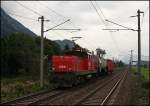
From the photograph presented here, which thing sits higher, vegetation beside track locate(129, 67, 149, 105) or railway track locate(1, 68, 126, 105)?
vegetation beside track locate(129, 67, 149, 105)

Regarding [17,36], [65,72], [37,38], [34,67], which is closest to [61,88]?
[65,72]

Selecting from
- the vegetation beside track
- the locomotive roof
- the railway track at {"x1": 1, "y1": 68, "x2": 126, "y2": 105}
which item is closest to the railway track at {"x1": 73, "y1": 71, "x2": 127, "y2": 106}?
the railway track at {"x1": 1, "y1": 68, "x2": 126, "y2": 105}

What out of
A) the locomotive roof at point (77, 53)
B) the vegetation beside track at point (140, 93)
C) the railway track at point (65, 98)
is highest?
the locomotive roof at point (77, 53)

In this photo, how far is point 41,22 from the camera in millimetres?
36375

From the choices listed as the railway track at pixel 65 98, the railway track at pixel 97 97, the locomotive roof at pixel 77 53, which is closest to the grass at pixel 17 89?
the railway track at pixel 65 98

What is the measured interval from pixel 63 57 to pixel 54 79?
90.9 inches

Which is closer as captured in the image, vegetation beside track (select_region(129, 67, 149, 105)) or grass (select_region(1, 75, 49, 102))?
vegetation beside track (select_region(129, 67, 149, 105))

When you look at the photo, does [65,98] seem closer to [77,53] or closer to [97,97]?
[97,97]

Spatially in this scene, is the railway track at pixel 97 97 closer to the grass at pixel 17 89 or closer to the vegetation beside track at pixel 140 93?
the vegetation beside track at pixel 140 93

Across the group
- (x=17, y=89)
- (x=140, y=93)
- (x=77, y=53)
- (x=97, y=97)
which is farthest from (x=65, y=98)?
(x=77, y=53)

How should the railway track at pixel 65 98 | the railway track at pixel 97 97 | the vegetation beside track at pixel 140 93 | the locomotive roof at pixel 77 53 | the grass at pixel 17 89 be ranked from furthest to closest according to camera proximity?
the locomotive roof at pixel 77 53 → the grass at pixel 17 89 → the vegetation beside track at pixel 140 93 → the railway track at pixel 97 97 → the railway track at pixel 65 98

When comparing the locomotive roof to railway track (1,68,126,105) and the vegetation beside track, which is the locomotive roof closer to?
the vegetation beside track

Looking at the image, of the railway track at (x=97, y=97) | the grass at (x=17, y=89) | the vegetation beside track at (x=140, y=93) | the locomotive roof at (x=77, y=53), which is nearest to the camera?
the railway track at (x=97, y=97)

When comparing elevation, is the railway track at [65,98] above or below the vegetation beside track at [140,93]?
below
